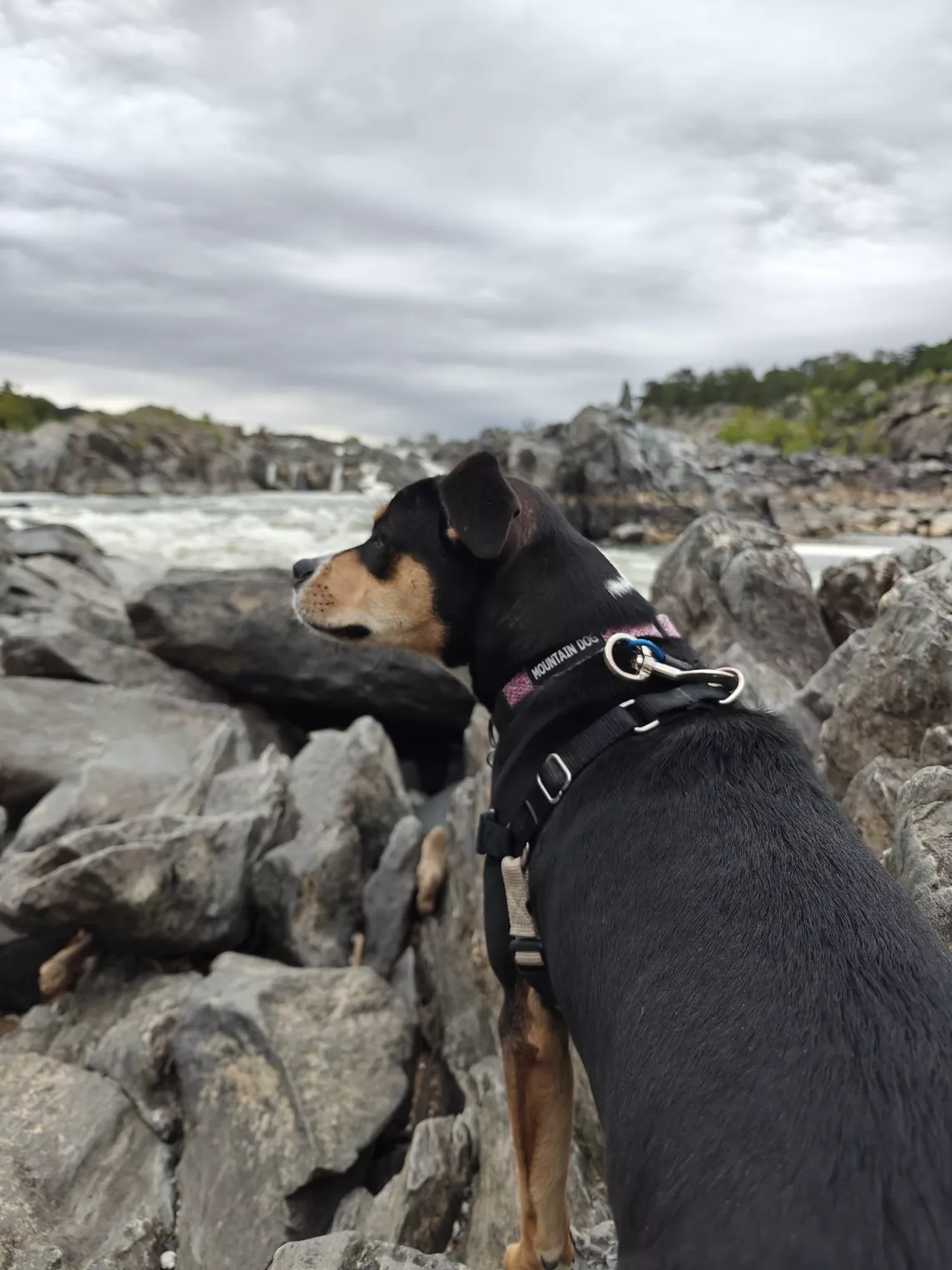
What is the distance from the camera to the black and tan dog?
111cm

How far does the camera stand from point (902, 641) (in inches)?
129

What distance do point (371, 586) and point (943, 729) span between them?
2.16 m

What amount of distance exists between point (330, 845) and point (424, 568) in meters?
2.20

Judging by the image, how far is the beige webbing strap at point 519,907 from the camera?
217 cm

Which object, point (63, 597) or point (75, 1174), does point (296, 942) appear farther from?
point (63, 597)

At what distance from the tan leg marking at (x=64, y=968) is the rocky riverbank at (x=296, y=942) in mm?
11

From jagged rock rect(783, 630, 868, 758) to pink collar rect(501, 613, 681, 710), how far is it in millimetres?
2235

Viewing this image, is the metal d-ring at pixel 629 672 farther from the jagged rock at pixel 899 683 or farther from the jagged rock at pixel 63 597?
the jagged rock at pixel 63 597

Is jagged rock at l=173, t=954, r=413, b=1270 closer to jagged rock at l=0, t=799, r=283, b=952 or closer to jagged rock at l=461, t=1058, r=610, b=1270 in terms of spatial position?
jagged rock at l=461, t=1058, r=610, b=1270

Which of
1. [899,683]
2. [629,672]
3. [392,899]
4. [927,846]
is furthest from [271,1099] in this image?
[899,683]

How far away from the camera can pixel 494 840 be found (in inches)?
87.3

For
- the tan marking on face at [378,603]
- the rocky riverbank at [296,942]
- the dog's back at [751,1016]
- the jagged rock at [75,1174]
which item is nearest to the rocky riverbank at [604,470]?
the rocky riverbank at [296,942]

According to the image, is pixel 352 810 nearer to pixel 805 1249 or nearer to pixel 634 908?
pixel 634 908

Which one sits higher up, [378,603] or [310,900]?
[378,603]
